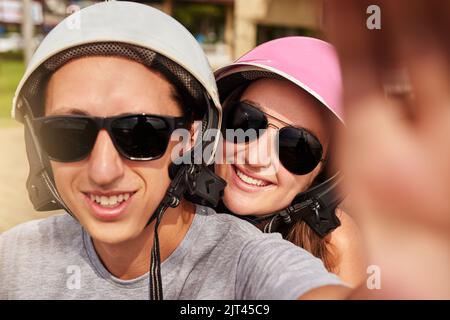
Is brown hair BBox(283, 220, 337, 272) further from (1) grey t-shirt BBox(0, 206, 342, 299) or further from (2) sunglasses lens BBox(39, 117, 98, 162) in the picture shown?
(2) sunglasses lens BBox(39, 117, 98, 162)

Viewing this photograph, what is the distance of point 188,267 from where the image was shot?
1606mm

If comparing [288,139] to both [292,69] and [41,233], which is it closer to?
[292,69]

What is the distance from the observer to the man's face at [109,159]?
144 cm

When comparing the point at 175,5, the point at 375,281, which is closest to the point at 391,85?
the point at 375,281

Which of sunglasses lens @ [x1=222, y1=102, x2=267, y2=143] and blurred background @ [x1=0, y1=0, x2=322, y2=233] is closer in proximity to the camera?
sunglasses lens @ [x1=222, y1=102, x2=267, y2=143]

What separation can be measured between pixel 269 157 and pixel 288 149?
98 millimetres

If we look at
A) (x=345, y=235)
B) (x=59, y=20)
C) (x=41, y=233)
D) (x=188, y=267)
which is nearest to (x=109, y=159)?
(x=188, y=267)

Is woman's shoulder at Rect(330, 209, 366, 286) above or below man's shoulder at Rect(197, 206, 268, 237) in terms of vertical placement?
below

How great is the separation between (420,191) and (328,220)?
1.24m

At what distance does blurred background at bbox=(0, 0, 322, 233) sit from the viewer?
15.0ft

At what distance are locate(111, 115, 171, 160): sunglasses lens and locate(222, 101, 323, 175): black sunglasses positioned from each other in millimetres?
616

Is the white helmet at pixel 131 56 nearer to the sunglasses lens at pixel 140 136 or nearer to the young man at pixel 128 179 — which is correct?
the young man at pixel 128 179

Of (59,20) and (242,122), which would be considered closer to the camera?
(242,122)

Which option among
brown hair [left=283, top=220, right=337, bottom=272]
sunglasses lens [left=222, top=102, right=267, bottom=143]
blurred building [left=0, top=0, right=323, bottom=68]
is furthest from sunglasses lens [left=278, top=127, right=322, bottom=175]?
blurred building [left=0, top=0, right=323, bottom=68]
